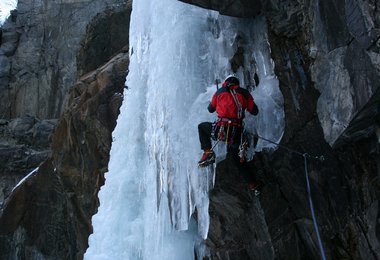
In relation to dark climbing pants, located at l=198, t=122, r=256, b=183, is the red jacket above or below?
above

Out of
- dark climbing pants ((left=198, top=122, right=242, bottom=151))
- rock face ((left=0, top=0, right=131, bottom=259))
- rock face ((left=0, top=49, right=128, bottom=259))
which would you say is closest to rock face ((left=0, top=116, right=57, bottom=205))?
rock face ((left=0, top=0, right=131, bottom=259))

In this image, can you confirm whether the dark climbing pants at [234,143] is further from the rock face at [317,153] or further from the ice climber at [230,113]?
the rock face at [317,153]

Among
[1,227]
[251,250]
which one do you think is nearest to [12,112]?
[1,227]

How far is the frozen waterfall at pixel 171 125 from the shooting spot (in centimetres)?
628

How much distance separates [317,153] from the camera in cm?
540

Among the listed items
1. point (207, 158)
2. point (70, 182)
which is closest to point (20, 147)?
point (70, 182)

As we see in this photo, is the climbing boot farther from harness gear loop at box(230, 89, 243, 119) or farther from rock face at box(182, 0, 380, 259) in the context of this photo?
harness gear loop at box(230, 89, 243, 119)

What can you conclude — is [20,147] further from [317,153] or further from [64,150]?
[317,153]

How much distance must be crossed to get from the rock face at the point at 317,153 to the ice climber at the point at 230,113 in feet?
1.58

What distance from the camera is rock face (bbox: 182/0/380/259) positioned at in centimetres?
450

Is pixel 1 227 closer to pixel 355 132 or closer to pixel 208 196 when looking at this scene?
pixel 208 196

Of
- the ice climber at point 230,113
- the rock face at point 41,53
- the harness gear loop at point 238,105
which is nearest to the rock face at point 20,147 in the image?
the rock face at point 41,53

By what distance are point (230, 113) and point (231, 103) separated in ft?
0.38

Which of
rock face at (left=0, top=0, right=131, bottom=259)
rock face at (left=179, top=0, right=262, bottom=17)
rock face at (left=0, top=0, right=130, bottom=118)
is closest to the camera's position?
rock face at (left=179, top=0, right=262, bottom=17)
